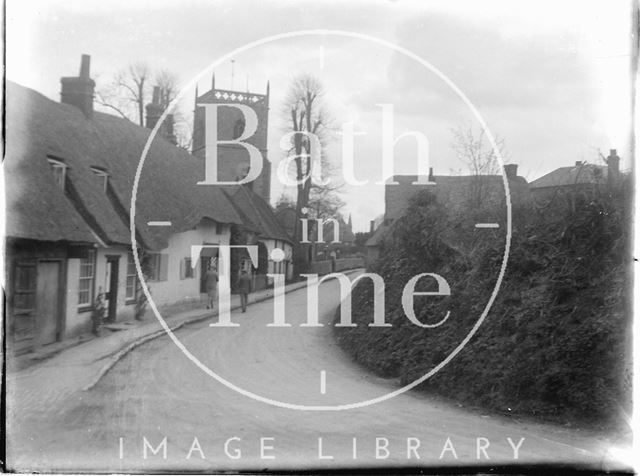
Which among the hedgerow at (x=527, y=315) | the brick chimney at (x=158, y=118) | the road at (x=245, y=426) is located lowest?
the road at (x=245, y=426)

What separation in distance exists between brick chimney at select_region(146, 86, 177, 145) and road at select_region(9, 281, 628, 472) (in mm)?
1813

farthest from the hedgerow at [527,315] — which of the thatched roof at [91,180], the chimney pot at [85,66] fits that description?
the chimney pot at [85,66]

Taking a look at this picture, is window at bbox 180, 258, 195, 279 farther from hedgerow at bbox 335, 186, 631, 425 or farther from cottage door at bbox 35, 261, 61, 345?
hedgerow at bbox 335, 186, 631, 425

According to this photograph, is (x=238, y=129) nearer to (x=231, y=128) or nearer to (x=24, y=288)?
(x=231, y=128)

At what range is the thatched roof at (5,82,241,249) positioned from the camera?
4844 millimetres

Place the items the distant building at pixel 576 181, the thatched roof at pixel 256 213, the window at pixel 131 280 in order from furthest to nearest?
1. the distant building at pixel 576 181
2. the thatched roof at pixel 256 213
3. the window at pixel 131 280

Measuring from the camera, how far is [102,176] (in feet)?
17.4

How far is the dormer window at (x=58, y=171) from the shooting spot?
504cm

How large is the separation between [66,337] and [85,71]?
2.42m

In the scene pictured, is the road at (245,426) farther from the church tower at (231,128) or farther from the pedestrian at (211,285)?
the church tower at (231,128)

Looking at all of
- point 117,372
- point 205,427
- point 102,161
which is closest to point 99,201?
point 102,161

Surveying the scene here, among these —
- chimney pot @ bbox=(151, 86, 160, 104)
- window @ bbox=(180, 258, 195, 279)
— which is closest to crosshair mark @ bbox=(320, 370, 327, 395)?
window @ bbox=(180, 258, 195, 279)

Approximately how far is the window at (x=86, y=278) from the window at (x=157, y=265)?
1.64ft

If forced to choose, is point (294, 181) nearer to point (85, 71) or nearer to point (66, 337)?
point (85, 71)
